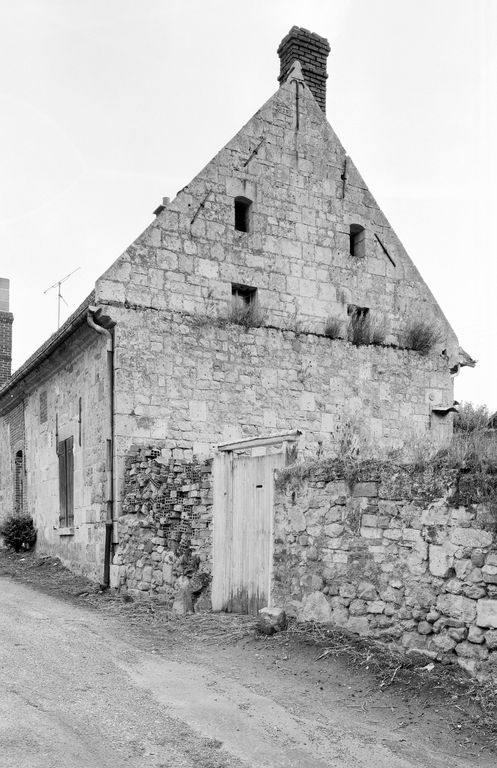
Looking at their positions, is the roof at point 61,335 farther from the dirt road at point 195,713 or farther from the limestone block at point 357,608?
the limestone block at point 357,608

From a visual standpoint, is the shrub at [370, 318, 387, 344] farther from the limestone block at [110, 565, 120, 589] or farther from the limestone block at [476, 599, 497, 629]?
the limestone block at [476, 599, 497, 629]

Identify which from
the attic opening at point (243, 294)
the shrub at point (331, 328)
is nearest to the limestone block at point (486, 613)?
the attic opening at point (243, 294)

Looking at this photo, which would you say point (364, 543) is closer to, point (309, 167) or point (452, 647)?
point (452, 647)

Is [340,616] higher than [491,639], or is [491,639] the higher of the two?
[491,639]

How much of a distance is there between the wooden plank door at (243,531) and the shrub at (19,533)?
828 centimetres

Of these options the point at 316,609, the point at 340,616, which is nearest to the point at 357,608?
the point at 340,616

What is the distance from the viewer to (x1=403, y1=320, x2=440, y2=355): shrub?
15.1m

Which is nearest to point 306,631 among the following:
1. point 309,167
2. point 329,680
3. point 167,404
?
point 329,680

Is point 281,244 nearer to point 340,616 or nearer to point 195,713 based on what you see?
point 340,616

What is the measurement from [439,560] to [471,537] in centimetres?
40

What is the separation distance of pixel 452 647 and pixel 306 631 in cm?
179

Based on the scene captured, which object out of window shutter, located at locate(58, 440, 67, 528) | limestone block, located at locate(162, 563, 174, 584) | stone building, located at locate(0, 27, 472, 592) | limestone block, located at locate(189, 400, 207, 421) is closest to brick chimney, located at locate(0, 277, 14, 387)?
stone building, located at locate(0, 27, 472, 592)

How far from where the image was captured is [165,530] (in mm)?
10406

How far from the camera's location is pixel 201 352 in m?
13.0
